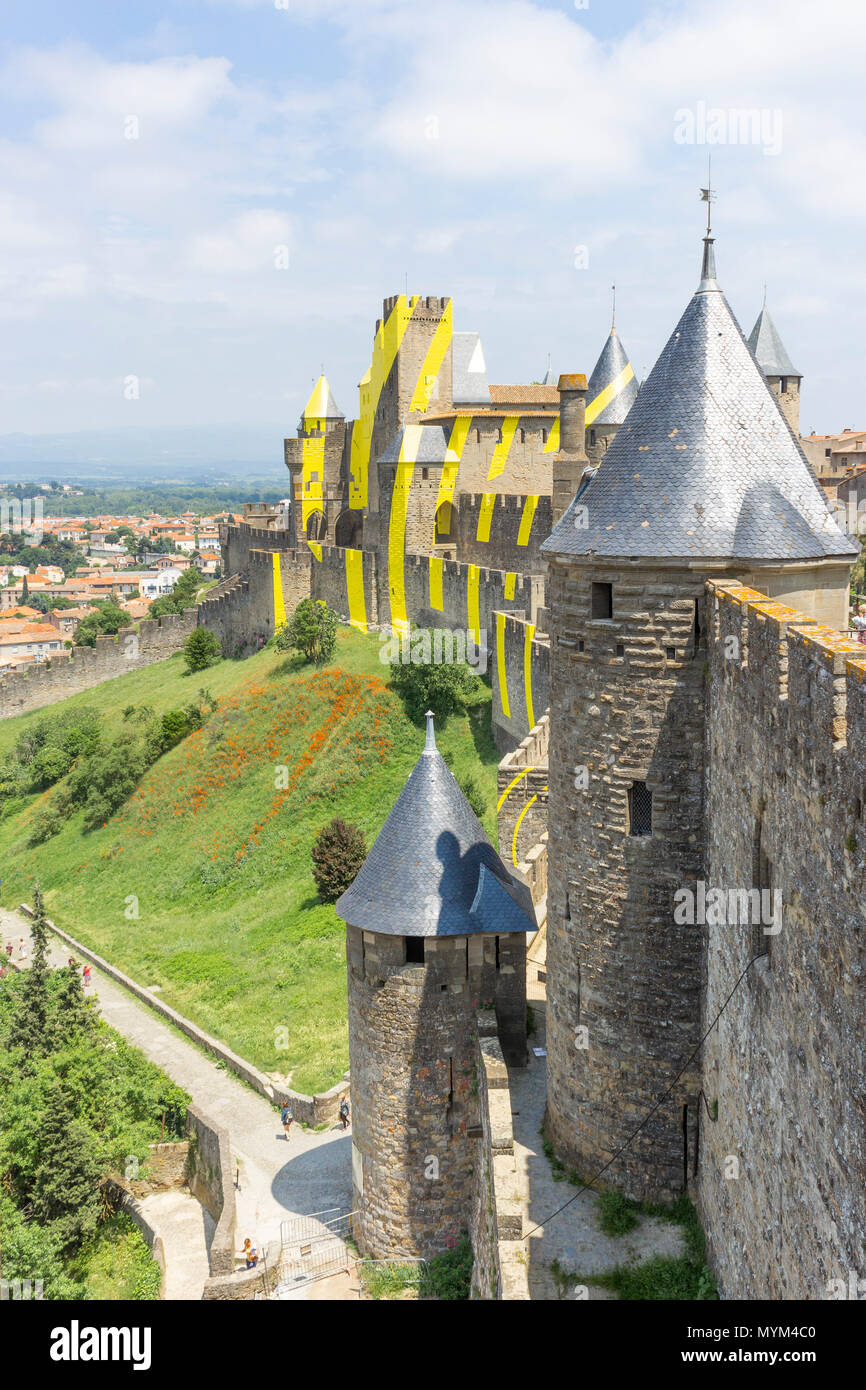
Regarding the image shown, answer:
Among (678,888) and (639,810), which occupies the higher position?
(639,810)

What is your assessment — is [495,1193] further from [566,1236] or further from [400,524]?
[400,524]

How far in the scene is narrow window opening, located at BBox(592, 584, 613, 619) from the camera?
1091 cm

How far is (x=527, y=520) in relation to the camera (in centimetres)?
3972

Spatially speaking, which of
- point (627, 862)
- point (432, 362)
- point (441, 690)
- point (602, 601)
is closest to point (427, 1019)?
point (627, 862)

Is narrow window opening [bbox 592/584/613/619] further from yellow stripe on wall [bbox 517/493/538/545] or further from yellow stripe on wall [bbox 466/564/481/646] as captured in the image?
yellow stripe on wall [bbox 517/493/538/545]

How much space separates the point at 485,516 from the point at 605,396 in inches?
344

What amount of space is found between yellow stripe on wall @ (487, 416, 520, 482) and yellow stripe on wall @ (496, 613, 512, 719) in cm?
1309

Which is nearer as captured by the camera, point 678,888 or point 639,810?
point 678,888

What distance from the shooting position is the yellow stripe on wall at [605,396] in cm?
3440

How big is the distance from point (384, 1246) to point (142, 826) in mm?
25938

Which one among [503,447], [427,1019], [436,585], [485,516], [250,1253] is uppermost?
[503,447]

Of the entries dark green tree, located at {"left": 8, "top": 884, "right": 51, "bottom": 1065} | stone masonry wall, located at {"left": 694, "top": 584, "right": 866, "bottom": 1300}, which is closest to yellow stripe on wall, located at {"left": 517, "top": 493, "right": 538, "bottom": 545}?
dark green tree, located at {"left": 8, "top": 884, "right": 51, "bottom": 1065}

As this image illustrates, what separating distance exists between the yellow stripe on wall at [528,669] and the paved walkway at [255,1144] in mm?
11651
